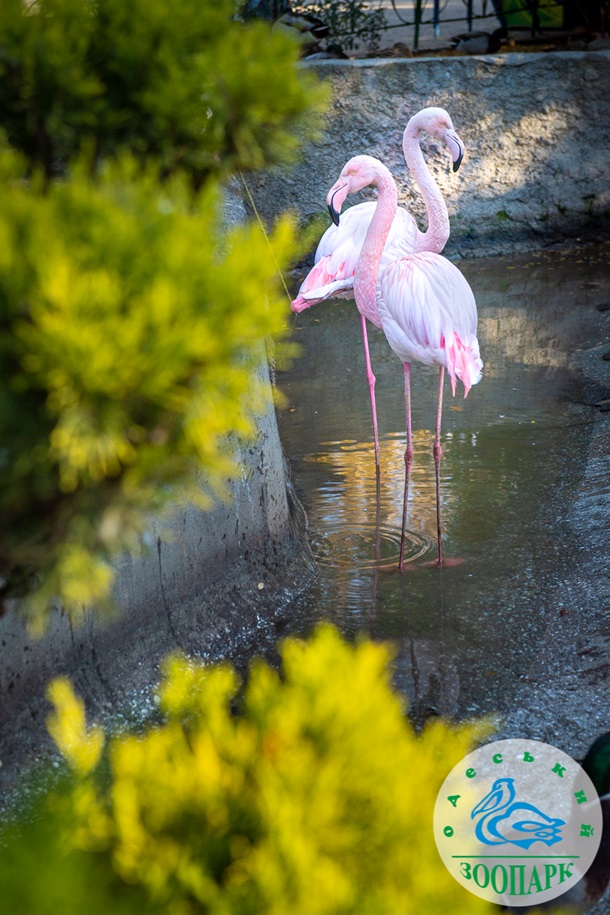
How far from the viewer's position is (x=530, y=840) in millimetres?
1938

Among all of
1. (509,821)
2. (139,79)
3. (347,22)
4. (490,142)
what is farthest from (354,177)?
(347,22)

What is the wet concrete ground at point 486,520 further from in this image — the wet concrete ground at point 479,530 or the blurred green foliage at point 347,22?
the blurred green foliage at point 347,22

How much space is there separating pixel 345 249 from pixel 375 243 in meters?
0.83

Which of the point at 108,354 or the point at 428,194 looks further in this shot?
the point at 428,194

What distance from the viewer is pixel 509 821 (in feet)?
6.68

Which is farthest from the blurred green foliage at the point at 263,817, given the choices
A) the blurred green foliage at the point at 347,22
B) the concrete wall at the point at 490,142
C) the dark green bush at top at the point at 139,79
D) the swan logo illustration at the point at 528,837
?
the blurred green foliage at the point at 347,22

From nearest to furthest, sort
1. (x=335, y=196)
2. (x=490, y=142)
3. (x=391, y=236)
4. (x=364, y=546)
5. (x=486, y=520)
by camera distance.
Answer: (x=335, y=196) < (x=364, y=546) < (x=486, y=520) < (x=391, y=236) < (x=490, y=142)

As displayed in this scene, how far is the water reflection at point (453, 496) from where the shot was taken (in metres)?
3.09

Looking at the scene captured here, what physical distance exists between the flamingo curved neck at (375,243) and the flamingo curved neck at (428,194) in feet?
1.09

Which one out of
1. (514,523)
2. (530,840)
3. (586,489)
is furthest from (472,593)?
(530,840)

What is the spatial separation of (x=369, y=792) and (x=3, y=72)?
2.97 ft

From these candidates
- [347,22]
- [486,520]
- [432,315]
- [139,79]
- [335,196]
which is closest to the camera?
[139,79]

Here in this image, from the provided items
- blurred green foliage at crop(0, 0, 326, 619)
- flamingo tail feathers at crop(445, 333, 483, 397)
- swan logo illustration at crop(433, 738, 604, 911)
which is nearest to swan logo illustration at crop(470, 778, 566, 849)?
swan logo illustration at crop(433, 738, 604, 911)

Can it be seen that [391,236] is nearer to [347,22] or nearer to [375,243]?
[375,243]
